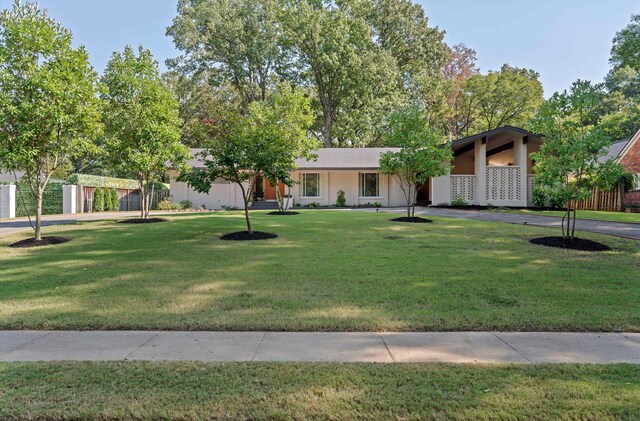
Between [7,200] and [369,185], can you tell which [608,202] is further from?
[7,200]

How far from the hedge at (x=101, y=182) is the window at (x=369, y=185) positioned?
14.9 meters

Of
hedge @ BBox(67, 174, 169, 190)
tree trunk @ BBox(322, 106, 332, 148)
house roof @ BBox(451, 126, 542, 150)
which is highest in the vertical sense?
tree trunk @ BBox(322, 106, 332, 148)

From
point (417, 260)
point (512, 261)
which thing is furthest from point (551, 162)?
point (417, 260)

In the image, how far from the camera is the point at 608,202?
73.6ft

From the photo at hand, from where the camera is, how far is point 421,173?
1559 centimetres

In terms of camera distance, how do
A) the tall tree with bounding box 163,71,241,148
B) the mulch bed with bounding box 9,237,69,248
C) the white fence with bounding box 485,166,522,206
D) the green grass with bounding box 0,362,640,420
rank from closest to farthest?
the green grass with bounding box 0,362,640,420 → the mulch bed with bounding box 9,237,69,248 → the white fence with bounding box 485,166,522,206 → the tall tree with bounding box 163,71,241,148

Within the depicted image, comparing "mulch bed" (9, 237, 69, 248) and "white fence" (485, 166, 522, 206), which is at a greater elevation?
"white fence" (485, 166, 522, 206)

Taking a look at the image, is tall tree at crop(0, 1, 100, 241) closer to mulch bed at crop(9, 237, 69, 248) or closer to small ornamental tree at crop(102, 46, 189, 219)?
mulch bed at crop(9, 237, 69, 248)

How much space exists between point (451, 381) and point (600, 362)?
150 centimetres

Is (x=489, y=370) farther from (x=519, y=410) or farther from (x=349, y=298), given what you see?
(x=349, y=298)

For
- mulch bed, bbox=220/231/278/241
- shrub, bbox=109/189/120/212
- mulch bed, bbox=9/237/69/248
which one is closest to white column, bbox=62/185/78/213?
shrub, bbox=109/189/120/212

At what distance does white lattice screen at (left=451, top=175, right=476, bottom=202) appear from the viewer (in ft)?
75.5

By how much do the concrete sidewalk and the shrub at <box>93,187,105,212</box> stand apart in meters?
22.8

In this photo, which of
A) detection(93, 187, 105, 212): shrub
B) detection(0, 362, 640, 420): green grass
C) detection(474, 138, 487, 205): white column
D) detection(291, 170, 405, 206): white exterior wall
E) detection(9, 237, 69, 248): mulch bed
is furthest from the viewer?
detection(291, 170, 405, 206): white exterior wall
